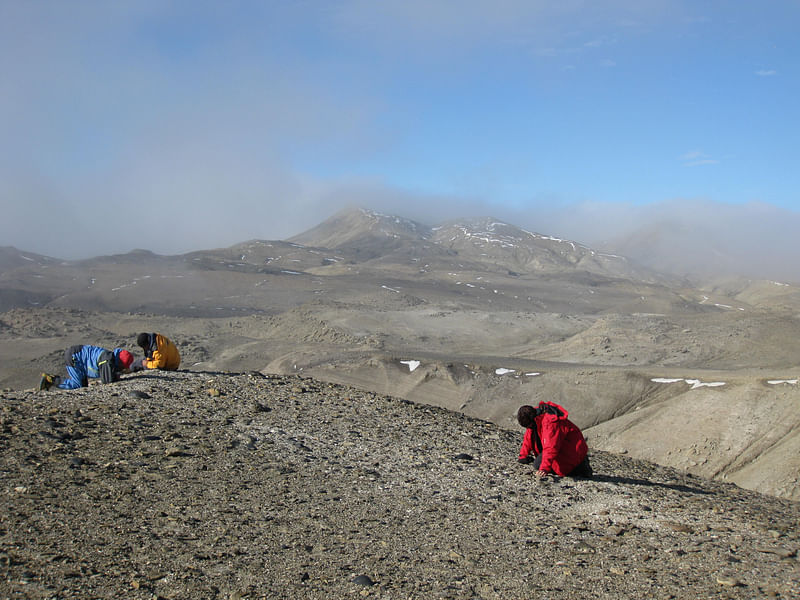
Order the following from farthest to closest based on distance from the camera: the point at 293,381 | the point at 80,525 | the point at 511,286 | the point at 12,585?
the point at 511,286
the point at 293,381
the point at 80,525
the point at 12,585

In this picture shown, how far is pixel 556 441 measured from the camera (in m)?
8.36

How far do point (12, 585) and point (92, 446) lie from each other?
3467 millimetres

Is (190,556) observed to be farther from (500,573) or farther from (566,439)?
(566,439)

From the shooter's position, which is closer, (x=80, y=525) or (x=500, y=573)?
(x=500, y=573)

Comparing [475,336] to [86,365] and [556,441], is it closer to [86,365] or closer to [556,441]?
[86,365]

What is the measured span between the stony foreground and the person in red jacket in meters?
0.23

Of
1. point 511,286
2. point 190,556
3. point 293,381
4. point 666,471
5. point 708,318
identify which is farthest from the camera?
point 511,286

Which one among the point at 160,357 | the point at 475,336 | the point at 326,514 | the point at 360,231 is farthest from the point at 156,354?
the point at 360,231

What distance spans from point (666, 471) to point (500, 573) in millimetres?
5954

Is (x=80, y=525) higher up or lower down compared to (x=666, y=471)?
higher up

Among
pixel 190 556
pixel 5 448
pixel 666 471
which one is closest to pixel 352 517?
pixel 190 556

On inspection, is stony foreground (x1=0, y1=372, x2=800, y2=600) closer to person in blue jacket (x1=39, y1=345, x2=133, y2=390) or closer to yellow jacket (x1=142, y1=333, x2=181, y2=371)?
person in blue jacket (x1=39, y1=345, x2=133, y2=390)

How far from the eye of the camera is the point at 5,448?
25.2ft

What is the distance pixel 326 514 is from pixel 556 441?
2966 millimetres
